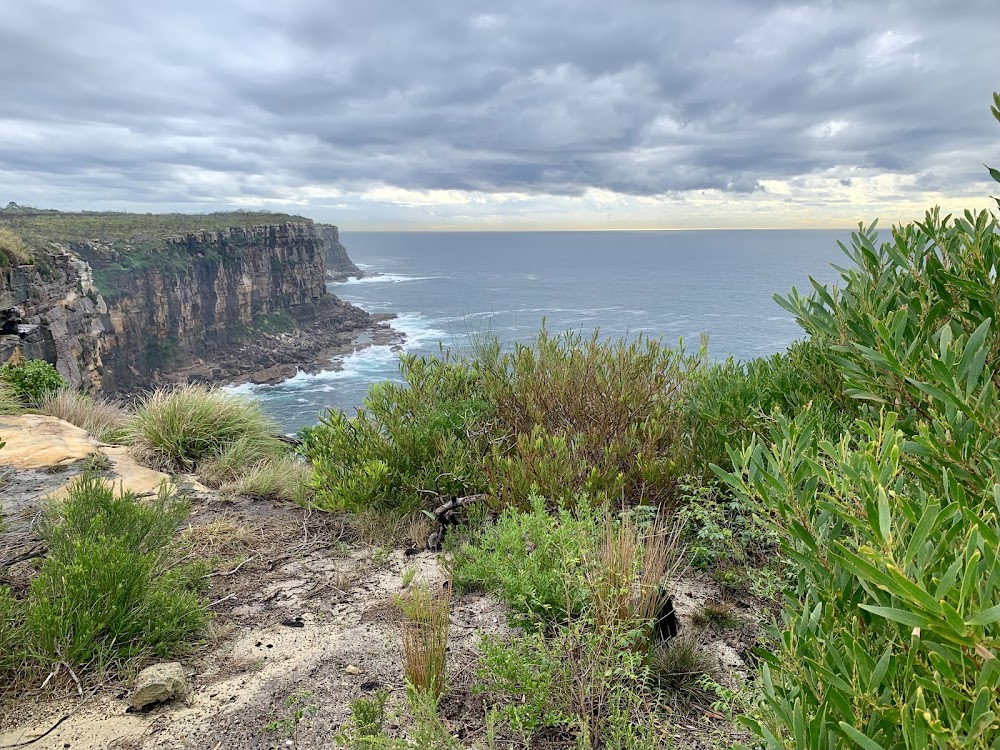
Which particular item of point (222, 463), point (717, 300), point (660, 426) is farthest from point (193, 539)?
point (717, 300)

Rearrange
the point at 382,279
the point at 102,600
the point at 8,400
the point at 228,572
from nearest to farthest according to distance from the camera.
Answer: the point at 102,600
the point at 228,572
the point at 8,400
the point at 382,279

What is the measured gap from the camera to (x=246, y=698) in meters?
3.20

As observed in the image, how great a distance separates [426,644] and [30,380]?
10849 mm

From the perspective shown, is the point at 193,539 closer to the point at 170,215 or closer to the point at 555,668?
the point at 555,668

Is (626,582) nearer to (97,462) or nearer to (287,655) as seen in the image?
(287,655)

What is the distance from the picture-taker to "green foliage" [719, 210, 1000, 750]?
3.08ft

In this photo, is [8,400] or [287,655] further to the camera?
[8,400]

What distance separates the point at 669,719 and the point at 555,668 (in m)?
0.60

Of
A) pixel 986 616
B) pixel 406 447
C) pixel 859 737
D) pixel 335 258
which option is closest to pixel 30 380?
pixel 406 447

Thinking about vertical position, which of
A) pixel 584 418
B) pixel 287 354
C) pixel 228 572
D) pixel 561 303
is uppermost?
pixel 584 418

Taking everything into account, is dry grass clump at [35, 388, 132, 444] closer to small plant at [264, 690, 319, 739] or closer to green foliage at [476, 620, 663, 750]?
small plant at [264, 690, 319, 739]

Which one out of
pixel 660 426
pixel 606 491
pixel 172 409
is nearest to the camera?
pixel 606 491

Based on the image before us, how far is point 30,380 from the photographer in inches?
415

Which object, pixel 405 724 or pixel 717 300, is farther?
pixel 717 300
